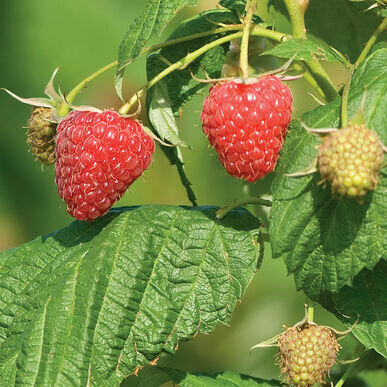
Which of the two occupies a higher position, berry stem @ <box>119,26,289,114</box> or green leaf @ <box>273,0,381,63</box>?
berry stem @ <box>119,26,289,114</box>

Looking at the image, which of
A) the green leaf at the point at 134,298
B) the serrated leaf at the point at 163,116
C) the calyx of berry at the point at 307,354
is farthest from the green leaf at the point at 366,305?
the serrated leaf at the point at 163,116

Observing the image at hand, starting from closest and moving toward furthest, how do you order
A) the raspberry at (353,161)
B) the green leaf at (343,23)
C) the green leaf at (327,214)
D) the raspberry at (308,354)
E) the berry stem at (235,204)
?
the raspberry at (353,161), the green leaf at (327,214), the raspberry at (308,354), the berry stem at (235,204), the green leaf at (343,23)

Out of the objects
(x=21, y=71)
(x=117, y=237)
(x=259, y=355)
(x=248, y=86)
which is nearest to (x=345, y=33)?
(x=248, y=86)

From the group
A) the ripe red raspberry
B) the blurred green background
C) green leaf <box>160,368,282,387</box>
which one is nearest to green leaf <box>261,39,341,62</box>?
the ripe red raspberry

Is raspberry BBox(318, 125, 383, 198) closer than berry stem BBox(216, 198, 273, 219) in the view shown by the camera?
Yes

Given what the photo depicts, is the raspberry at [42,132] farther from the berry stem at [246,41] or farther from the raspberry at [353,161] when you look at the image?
the raspberry at [353,161]

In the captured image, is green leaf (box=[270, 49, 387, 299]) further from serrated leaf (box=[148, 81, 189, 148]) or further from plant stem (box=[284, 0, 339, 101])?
serrated leaf (box=[148, 81, 189, 148])

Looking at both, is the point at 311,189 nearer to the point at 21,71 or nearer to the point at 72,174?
the point at 72,174
